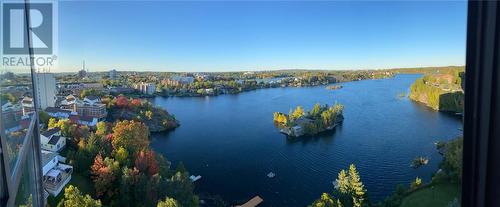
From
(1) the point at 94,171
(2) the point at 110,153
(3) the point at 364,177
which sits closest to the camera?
(1) the point at 94,171

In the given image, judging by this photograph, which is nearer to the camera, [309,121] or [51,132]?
[51,132]

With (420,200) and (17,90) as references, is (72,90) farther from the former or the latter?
(17,90)

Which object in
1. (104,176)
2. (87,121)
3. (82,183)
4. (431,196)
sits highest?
(87,121)

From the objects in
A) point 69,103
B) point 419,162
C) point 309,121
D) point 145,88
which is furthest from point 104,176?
point 145,88

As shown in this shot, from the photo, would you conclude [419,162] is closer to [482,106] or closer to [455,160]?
[455,160]

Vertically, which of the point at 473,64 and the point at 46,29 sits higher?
the point at 46,29

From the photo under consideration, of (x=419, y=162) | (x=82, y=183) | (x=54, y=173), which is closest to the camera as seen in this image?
(x=54, y=173)

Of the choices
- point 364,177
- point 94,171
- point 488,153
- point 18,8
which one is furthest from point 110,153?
point 488,153

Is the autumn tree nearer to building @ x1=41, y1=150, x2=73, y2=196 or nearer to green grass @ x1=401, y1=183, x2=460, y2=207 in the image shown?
green grass @ x1=401, y1=183, x2=460, y2=207
